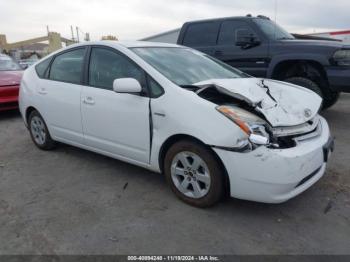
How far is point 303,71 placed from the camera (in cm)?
638

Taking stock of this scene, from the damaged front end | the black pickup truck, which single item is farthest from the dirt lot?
the black pickup truck

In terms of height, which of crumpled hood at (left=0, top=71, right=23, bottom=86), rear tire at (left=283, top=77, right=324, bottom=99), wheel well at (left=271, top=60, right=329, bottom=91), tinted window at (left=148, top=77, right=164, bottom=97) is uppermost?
tinted window at (left=148, top=77, right=164, bottom=97)

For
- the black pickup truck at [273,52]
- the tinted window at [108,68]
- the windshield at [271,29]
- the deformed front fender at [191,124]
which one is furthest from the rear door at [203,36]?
the deformed front fender at [191,124]

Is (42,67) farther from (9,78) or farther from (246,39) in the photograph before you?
(246,39)

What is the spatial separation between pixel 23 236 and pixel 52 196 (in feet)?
2.54

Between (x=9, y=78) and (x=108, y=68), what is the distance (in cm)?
505

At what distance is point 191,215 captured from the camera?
3.16 m

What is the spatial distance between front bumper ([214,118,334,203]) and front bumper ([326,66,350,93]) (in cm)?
316

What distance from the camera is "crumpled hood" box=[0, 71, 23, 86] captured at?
776 cm

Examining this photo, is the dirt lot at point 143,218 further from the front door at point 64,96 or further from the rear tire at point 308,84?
the rear tire at point 308,84

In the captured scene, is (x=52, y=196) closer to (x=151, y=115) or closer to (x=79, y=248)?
(x=79, y=248)

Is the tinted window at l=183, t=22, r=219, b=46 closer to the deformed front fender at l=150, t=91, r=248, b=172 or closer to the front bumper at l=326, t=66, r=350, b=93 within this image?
the front bumper at l=326, t=66, r=350, b=93

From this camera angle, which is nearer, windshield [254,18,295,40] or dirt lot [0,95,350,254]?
dirt lot [0,95,350,254]

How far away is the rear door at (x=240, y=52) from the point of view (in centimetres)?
664
